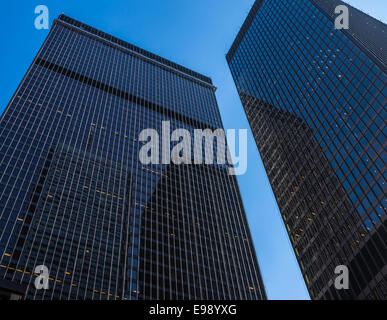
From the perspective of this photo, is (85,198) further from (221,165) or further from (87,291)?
(221,165)

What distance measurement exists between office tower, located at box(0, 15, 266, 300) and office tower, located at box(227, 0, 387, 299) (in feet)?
83.8

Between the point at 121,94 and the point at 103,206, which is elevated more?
the point at 121,94

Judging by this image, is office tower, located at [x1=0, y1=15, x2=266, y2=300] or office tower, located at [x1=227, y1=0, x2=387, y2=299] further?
office tower, located at [x1=0, y1=15, x2=266, y2=300]

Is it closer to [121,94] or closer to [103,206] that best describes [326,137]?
[103,206]

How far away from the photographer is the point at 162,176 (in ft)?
429

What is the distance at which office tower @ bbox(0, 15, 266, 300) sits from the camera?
86812 mm

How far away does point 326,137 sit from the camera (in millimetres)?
86438

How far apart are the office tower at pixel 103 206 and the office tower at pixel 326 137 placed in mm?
25554

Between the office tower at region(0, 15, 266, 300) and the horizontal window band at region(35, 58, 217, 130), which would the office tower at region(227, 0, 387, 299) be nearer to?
the office tower at region(0, 15, 266, 300)

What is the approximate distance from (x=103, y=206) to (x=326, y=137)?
192ft

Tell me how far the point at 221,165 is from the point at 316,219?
73.3 meters

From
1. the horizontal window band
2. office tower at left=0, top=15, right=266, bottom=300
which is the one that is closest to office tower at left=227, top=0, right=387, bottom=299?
office tower at left=0, top=15, right=266, bottom=300

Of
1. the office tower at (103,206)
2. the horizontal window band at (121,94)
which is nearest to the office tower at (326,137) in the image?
the office tower at (103,206)

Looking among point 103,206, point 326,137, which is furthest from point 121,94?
point 326,137
